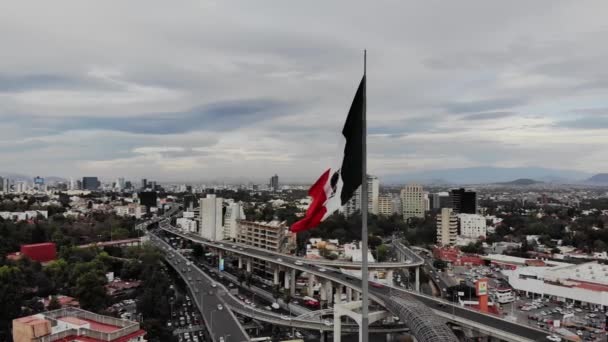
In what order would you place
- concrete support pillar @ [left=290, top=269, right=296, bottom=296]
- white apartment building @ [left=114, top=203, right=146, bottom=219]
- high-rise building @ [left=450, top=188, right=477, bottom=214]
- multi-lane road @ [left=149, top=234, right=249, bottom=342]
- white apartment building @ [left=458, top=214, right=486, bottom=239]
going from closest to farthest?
multi-lane road @ [left=149, top=234, right=249, bottom=342], concrete support pillar @ [left=290, top=269, right=296, bottom=296], white apartment building @ [left=458, top=214, right=486, bottom=239], white apartment building @ [left=114, top=203, right=146, bottom=219], high-rise building @ [left=450, top=188, right=477, bottom=214]

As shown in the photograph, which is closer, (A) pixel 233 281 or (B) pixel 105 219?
(A) pixel 233 281

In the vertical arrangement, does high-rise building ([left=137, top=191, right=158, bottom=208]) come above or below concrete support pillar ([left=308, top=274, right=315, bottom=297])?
above

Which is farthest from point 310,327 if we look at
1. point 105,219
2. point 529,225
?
point 529,225

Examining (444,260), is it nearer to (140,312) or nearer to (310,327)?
(310,327)

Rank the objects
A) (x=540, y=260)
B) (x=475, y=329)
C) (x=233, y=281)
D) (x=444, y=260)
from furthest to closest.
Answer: (x=444, y=260) → (x=540, y=260) → (x=233, y=281) → (x=475, y=329)

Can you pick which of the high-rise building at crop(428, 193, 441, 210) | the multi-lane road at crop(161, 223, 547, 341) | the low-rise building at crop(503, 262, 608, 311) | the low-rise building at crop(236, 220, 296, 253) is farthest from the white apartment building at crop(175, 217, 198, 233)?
the high-rise building at crop(428, 193, 441, 210)

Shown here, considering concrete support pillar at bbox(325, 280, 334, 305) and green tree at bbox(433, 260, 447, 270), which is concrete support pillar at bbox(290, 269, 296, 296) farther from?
green tree at bbox(433, 260, 447, 270)

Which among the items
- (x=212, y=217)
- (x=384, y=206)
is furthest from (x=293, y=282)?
(x=384, y=206)

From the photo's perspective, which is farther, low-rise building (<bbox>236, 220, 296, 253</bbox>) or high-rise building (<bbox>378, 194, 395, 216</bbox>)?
high-rise building (<bbox>378, 194, 395, 216</bbox>)
